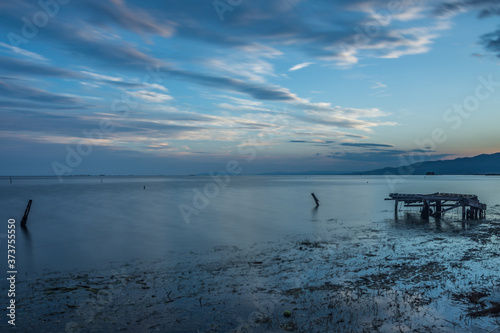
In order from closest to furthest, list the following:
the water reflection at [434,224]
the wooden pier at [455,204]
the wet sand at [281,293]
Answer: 1. the wet sand at [281,293]
2. the water reflection at [434,224]
3. the wooden pier at [455,204]

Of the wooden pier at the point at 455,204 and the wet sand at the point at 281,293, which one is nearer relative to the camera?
the wet sand at the point at 281,293

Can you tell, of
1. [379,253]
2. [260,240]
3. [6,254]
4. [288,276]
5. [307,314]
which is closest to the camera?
[307,314]

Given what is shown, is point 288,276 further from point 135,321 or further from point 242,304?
point 135,321

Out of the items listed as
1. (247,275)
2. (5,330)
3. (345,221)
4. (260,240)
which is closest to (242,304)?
(247,275)

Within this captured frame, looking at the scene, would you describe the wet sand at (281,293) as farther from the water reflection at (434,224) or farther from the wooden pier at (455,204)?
the wooden pier at (455,204)

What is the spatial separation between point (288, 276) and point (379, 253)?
744 cm

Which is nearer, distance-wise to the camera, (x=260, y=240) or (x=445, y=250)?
(x=445, y=250)

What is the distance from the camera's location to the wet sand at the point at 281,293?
10477mm

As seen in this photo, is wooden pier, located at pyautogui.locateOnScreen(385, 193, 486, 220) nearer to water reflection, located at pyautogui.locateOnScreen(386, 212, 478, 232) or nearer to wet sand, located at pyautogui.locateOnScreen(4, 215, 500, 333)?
water reflection, located at pyautogui.locateOnScreen(386, 212, 478, 232)

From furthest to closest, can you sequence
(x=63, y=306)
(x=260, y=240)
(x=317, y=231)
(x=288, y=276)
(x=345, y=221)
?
1. (x=345, y=221)
2. (x=317, y=231)
3. (x=260, y=240)
4. (x=288, y=276)
5. (x=63, y=306)

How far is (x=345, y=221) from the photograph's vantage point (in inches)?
1409

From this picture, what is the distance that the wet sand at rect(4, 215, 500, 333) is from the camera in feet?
34.4

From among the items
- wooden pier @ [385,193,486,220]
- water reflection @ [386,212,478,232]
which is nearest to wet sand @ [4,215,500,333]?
water reflection @ [386,212,478,232]

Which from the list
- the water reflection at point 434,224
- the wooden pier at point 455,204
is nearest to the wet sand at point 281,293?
the water reflection at point 434,224
